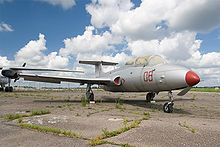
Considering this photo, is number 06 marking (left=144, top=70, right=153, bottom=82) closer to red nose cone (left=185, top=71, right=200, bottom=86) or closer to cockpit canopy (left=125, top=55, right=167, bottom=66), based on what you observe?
cockpit canopy (left=125, top=55, right=167, bottom=66)

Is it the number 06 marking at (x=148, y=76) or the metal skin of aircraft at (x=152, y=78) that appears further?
the number 06 marking at (x=148, y=76)

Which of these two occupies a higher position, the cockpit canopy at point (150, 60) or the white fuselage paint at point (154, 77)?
the cockpit canopy at point (150, 60)

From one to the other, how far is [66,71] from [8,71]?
9915 mm

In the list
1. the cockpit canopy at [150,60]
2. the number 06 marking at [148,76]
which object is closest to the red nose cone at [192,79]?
the number 06 marking at [148,76]

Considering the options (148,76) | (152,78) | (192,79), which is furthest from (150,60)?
(192,79)

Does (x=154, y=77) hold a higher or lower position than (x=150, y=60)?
lower

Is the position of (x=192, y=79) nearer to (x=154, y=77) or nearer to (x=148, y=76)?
(x=154, y=77)

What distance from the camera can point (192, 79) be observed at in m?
5.98

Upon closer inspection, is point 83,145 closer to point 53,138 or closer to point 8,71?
point 53,138

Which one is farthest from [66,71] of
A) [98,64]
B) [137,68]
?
[137,68]

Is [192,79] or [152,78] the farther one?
[152,78]

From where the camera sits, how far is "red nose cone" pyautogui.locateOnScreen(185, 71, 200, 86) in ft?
19.6

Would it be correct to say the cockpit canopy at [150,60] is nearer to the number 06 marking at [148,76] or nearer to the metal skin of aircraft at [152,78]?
the metal skin of aircraft at [152,78]

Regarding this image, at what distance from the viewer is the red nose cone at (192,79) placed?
598 centimetres
